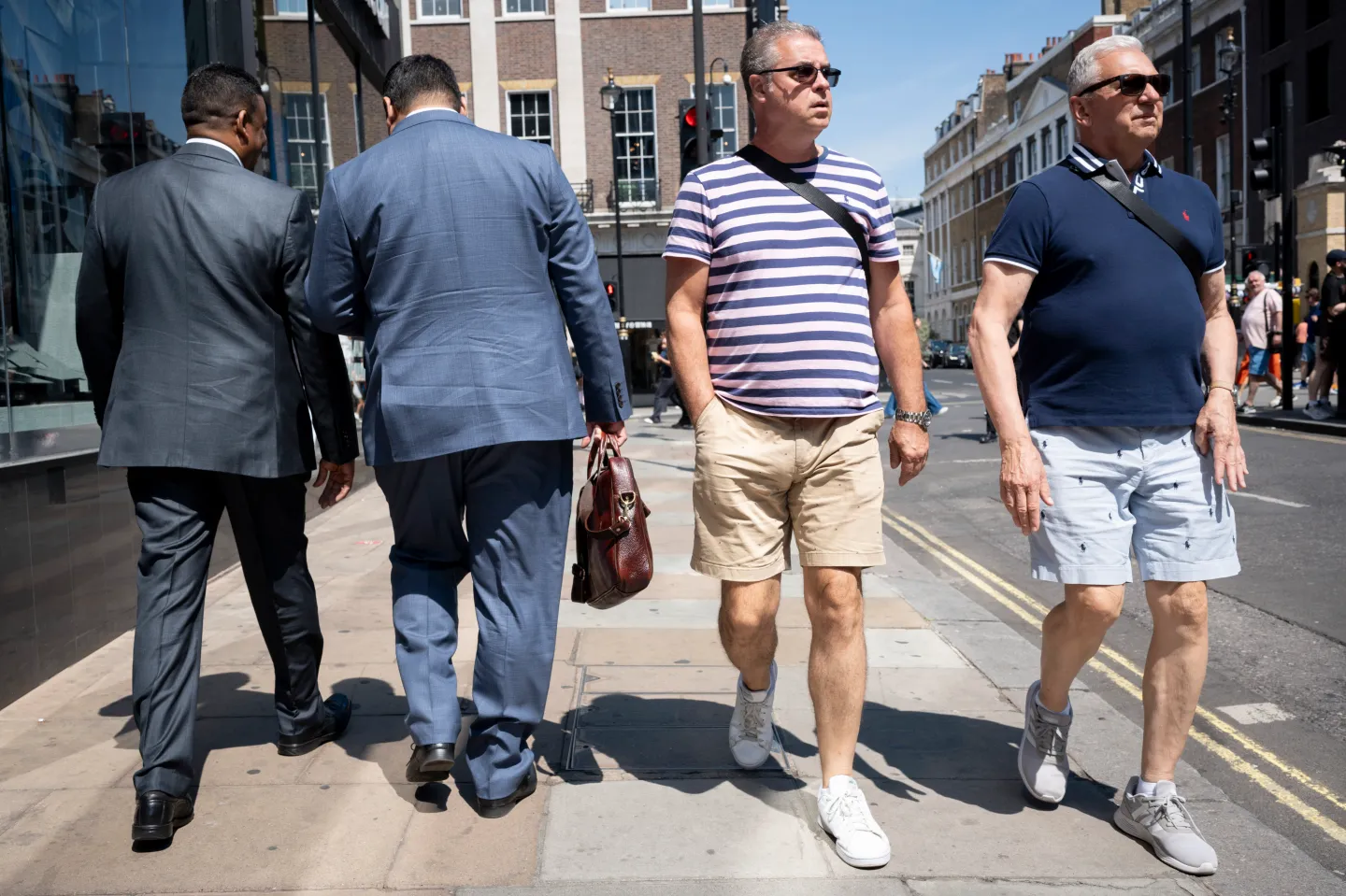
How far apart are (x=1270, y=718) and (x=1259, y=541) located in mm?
3485

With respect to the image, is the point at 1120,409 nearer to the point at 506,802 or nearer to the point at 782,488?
the point at 782,488

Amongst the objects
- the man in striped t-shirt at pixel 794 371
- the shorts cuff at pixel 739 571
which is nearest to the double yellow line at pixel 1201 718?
the man in striped t-shirt at pixel 794 371

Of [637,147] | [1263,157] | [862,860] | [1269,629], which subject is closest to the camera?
[862,860]

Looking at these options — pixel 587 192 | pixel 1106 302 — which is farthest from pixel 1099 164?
pixel 587 192

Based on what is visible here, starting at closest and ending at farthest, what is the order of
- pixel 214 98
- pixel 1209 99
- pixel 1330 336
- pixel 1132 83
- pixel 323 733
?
1. pixel 1132 83
2. pixel 214 98
3. pixel 323 733
4. pixel 1330 336
5. pixel 1209 99

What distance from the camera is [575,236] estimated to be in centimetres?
312

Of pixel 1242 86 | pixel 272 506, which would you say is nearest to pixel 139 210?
pixel 272 506

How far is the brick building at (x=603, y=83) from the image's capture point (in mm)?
30547

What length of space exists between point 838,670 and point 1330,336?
12.9m

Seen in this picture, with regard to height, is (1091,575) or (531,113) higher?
(531,113)

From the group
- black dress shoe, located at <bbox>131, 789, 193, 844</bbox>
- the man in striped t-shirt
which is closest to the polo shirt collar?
the man in striped t-shirt

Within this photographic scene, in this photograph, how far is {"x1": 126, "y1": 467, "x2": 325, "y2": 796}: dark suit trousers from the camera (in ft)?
9.89

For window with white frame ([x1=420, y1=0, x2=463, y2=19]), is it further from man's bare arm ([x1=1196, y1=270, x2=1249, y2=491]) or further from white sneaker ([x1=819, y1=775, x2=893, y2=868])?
white sneaker ([x1=819, y1=775, x2=893, y2=868])

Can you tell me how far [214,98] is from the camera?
10.8 feet
